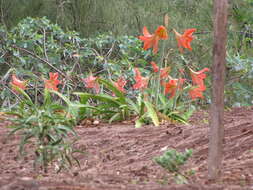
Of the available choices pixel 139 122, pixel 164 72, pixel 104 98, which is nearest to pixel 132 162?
pixel 139 122

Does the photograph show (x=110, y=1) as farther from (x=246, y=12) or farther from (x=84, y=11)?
(x=246, y=12)

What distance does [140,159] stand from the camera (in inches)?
135

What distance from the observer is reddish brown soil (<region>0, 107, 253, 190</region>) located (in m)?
2.07

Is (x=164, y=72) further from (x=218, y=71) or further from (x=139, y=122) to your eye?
(x=218, y=71)

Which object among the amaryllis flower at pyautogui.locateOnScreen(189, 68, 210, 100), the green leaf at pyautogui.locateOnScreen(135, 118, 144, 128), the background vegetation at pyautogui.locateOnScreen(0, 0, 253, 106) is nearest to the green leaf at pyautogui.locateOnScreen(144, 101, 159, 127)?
the green leaf at pyautogui.locateOnScreen(135, 118, 144, 128)

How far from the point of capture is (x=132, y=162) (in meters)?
3.37

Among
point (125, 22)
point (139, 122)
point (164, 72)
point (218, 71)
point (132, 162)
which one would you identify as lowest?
point (132, 162)

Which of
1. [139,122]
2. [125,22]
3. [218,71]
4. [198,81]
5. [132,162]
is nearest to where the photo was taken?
[218,71]

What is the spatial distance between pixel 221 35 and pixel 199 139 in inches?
66.0

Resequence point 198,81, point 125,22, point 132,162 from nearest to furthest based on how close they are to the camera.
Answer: point 132,162
point 198,81
point 125,22

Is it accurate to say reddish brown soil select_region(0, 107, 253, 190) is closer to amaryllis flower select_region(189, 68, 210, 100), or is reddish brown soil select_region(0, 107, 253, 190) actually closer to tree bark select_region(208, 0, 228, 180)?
tree bark select_region(208, 0, 228, 180)

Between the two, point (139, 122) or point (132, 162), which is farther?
point (139, 122)

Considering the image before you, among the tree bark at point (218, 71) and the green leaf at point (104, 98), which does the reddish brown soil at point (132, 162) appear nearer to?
the tree bark at point (218, 71)

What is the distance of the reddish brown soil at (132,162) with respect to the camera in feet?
6.79
